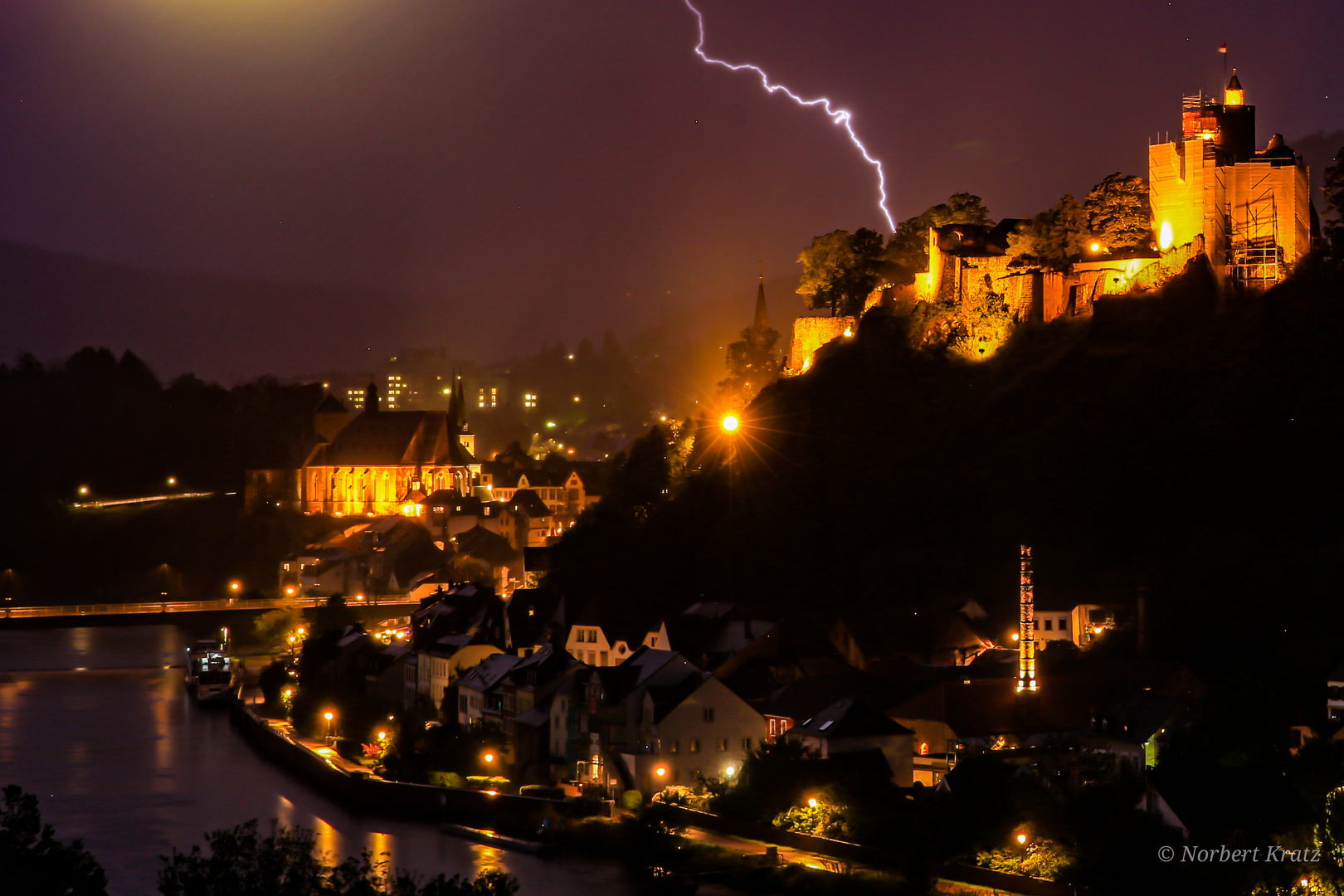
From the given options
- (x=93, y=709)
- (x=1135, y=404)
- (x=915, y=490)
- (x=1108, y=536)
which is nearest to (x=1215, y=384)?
(x=1135, y=404)

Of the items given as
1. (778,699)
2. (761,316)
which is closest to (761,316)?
(761,316)

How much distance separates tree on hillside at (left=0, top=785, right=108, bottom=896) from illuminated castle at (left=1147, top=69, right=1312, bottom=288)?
37220 millimetres

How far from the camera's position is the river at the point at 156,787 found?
2845 centimetres

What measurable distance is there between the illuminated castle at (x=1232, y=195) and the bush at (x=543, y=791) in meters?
26.7

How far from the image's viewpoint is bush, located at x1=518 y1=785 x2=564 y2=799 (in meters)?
30.9

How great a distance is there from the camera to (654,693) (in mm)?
30828

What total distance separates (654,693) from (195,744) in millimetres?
19035

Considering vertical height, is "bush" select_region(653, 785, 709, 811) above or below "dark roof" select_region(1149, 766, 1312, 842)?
below

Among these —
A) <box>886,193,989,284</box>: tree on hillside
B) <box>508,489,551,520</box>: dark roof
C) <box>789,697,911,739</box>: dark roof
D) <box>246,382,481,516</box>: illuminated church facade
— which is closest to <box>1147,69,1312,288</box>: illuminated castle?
<box>886,193,989,284</box>: tree on hillside

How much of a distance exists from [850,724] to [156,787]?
18.5 meters

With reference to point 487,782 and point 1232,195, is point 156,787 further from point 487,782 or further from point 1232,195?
point 1232,195

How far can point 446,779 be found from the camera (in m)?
33.1

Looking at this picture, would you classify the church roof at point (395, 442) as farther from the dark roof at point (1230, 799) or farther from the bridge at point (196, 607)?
the dark roof at point (1230, 799)

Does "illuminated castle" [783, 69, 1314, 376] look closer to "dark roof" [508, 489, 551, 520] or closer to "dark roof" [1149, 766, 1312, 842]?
"dark roof" [1149, 766, 1312, 842]
